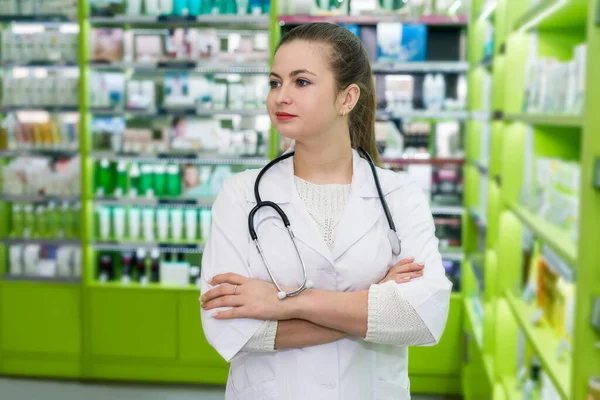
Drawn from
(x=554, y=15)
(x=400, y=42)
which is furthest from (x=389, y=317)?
(x=400, y=42)

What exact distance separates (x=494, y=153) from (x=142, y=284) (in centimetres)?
264

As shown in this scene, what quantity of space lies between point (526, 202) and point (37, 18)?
12.0 feet

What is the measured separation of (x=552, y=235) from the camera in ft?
8.41

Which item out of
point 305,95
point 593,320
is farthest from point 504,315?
point 305,95

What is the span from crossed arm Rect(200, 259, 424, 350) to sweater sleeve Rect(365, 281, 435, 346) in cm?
2

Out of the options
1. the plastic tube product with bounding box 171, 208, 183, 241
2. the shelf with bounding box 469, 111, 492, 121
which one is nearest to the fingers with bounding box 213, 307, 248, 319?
the shelf with bounding box 469, 111, 492, 121

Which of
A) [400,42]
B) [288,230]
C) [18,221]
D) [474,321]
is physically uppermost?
[400,42]

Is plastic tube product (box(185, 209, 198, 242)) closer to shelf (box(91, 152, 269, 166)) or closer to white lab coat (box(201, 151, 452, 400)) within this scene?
shelf (box(91, 152, 269, 166))

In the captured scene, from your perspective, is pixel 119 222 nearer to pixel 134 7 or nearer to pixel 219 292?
pixel 134 7

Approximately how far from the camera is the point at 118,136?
18.0ft

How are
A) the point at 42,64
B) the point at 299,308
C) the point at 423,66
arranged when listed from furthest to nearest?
the point at 42,64 → the point at 423,66 → the point at 299,308

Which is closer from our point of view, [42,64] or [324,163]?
[324,163]

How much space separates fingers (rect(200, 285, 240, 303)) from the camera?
189 centimetres

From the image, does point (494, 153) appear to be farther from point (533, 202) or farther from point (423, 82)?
point (423, 82)
